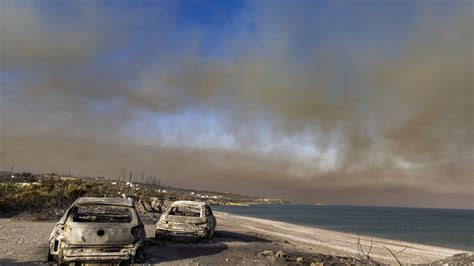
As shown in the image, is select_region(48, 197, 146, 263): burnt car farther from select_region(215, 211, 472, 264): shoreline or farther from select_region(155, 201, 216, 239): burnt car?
select_region(215, 211, 472, 264): shoreline

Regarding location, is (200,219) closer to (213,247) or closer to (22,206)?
(213,247)

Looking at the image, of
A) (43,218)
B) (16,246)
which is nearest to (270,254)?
(16,246)

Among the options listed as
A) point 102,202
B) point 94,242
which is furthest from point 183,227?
point 94,242

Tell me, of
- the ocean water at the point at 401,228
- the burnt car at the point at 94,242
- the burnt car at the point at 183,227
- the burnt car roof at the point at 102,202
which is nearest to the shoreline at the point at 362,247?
the ocean water at the point at 401,228

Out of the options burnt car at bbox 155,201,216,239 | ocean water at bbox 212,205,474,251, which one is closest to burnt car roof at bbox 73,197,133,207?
burnt car at bbox 155,201,216,239

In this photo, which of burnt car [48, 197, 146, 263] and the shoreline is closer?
burnt car [48, 197, 146, 263]

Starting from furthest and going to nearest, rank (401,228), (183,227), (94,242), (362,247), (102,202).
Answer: (401,228) < (362,247) < (183,227) < (102,202) < (94,242)

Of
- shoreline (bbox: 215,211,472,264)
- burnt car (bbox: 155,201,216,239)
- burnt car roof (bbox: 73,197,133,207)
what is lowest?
shoreline (bbox: 215,211,472,264)

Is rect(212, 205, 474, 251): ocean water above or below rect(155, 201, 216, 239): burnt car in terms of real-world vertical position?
below

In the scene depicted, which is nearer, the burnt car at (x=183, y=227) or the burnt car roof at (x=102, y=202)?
the burnt car roof at (x=102, y=202)

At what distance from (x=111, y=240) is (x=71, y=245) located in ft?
2.86

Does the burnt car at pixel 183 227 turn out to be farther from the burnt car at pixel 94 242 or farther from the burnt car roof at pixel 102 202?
the burnt car at pixel 94 242

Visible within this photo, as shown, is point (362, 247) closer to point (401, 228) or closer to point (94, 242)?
point (94, 242)

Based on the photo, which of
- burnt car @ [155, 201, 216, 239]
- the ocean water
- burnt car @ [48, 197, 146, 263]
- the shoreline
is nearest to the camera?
burnt car @ [48, 197, 146, 263]
